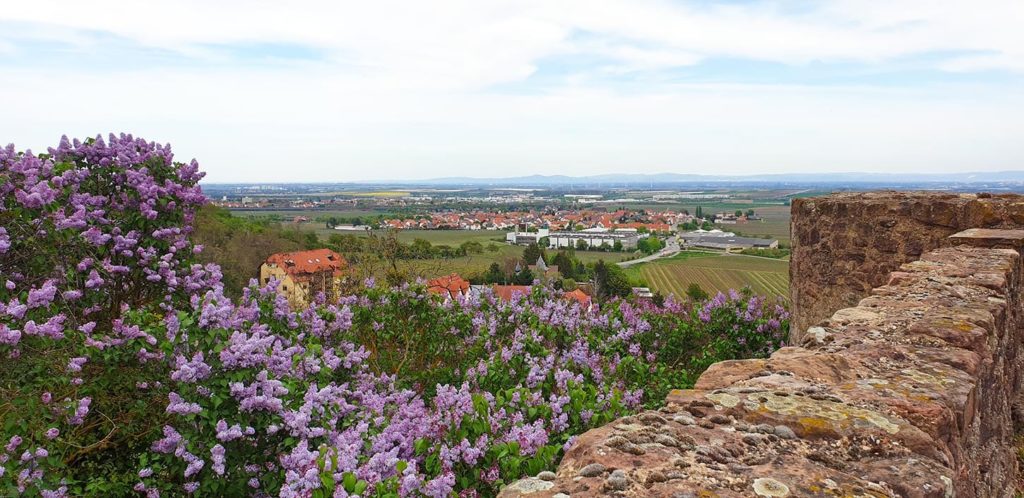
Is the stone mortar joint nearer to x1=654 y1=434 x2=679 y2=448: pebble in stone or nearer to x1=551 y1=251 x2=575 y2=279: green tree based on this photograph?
x1=654 y1=434 x2=679 y2=448: pebble in stone

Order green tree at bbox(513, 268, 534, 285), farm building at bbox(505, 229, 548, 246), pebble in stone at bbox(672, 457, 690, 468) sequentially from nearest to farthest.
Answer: pebble in stone at bbox(672, 457, 690, 468) < green tree at bbox(513, 268, 534, 285) < farm building at bbox(505, 229, 548, 246)

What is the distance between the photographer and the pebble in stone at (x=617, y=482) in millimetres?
1895

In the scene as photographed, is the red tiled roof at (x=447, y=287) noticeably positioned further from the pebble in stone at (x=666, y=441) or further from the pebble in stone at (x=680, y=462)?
the pebble in stone at (x=680, y=462)

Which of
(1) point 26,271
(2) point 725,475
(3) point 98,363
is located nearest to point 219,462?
Answer: (3) point 98,363

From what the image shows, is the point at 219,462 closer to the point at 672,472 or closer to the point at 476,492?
the point at 476,492

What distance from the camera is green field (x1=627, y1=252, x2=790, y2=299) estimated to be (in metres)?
42.8

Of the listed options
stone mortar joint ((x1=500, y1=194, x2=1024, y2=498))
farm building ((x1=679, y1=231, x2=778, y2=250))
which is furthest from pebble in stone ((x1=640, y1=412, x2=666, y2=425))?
farm building ((x1=679, y1=231, x2=778, y2=250))

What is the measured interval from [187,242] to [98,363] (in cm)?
138

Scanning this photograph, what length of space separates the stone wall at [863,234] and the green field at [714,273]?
1194 inches

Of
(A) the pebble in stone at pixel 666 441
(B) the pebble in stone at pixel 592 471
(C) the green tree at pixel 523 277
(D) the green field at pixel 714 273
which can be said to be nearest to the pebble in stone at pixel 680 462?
(A) the pebble in stone at pixel 666 441

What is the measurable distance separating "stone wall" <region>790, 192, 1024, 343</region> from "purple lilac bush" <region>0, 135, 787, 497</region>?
2415 mm

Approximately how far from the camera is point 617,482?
1.90m

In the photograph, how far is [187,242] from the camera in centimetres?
497

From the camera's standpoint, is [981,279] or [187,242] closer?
[981,279]
